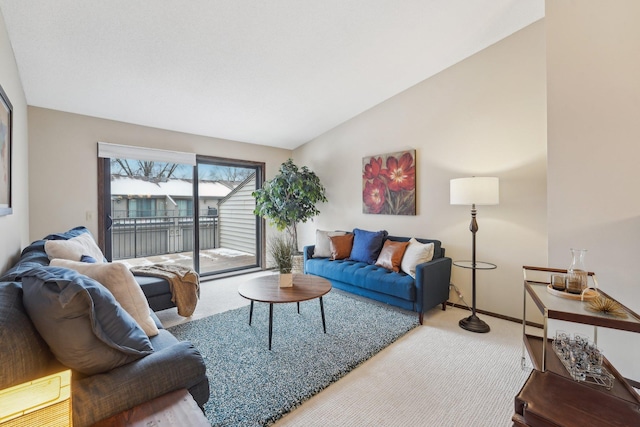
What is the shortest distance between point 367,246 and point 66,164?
3.69 meters

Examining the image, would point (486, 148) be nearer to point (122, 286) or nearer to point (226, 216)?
point (122, 286)

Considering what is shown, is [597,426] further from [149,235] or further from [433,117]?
[149,235]

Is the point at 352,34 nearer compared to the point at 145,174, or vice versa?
the point at 352,34

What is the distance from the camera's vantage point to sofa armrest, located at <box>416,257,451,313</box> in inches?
112

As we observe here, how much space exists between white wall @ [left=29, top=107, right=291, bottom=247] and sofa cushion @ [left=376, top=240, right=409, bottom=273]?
135 inches

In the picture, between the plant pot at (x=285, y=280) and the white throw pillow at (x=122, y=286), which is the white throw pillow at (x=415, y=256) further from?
the white throw pillow at (x=122, y=286)

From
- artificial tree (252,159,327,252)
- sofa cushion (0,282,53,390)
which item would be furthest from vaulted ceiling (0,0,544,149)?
sofa cushion (0,282,53,390)

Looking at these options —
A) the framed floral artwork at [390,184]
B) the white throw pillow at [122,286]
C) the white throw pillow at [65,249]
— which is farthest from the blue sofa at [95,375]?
the framed floral artwork at [390,184]

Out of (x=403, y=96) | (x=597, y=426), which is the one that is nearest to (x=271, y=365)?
(x=597, y=426)

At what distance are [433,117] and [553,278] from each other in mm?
2465

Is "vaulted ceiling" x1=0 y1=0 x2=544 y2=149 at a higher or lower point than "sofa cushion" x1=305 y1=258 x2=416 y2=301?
higher

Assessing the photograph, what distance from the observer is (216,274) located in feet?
15.2

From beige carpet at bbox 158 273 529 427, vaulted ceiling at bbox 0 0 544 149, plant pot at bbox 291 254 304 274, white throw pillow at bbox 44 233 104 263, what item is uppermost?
vaulted ceiling at bbox 0 0 544 149

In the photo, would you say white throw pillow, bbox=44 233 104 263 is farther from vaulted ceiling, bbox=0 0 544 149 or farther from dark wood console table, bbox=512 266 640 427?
dark wood console table, bbox=512 266 640 427
